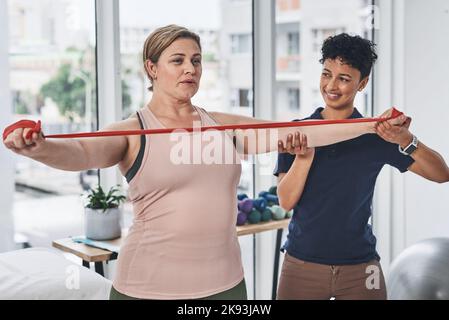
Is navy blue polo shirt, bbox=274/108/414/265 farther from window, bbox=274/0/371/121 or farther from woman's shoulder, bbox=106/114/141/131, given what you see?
window, bbox=274/0/371/121

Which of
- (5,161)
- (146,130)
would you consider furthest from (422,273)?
(5,161)

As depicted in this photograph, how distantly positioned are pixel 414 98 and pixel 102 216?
1717 millimetres


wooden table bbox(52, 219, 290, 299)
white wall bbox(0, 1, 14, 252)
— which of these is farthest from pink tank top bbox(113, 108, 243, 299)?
white wall bbox(0, 1, 14, 252)

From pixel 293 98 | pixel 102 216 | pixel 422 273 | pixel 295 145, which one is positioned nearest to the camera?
pixel 295 145

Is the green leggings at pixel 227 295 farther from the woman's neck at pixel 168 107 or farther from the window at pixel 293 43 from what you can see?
the window at pixel 293 43

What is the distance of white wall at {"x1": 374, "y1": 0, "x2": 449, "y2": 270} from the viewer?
9.36 feet

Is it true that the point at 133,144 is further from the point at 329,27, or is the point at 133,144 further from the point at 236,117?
the point at 329,27

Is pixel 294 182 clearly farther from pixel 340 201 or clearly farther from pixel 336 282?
pixel 336 282

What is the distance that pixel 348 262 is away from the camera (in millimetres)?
1501

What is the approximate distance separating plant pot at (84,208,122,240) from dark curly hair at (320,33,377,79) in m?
1.00

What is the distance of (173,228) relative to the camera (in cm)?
129

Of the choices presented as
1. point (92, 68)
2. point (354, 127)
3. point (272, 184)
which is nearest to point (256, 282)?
point (272, 184)

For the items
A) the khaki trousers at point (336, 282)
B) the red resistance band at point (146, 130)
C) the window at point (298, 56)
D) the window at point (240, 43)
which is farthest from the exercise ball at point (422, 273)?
the window at point (240, 43)

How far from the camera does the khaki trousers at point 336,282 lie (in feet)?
4.91
